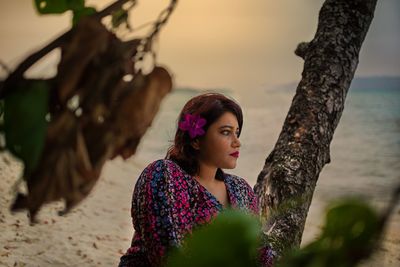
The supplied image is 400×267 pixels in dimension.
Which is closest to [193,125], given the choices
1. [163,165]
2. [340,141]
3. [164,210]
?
[163,165]

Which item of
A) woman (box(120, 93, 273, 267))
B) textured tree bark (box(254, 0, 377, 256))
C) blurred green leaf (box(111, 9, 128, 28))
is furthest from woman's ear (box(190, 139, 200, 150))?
blurred green leaf (box(111, 9, 128, 28))

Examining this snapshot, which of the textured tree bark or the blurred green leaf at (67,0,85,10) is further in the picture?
the textured tree bark

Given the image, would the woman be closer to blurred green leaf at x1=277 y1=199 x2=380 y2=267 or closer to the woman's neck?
the woman's neck

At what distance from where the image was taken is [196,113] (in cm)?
207

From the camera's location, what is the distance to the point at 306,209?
2.38 meters

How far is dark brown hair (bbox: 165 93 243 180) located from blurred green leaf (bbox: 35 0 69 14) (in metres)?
1.58

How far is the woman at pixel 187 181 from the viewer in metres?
1.98

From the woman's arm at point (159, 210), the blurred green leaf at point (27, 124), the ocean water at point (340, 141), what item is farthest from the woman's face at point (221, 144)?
the ocean water at point (340, 141)

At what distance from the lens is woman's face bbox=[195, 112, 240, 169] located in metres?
2.02

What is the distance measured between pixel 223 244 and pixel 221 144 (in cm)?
179

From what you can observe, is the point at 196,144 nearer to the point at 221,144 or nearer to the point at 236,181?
the point at 221,144

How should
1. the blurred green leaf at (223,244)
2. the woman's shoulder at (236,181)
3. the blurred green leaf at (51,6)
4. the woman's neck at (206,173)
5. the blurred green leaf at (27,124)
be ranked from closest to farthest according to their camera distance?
1. the blurred green leaf at (223,244)
2. the blurred green leaf at (27,124)
3. the blurred green leaf at (51,6)
4. the woman's neck at (206,173)
5. the woman's shoulder at (236,181)

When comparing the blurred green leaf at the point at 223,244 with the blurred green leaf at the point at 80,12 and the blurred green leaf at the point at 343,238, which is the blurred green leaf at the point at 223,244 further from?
the blurred green leaf at the point at 80,12

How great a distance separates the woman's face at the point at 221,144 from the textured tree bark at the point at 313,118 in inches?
12.3
